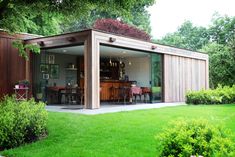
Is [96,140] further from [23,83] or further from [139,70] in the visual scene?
[139,70]

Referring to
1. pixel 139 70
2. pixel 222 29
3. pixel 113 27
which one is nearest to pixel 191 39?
pixel 222 29

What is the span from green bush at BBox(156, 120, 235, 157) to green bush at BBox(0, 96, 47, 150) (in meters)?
2.93

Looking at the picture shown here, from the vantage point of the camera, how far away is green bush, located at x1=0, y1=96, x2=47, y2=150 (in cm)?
491

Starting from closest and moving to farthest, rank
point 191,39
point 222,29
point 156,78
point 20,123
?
point 20,123 → point 156,78 → point 222,29 → point 191,39

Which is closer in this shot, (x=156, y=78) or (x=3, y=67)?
(x=3, y=67)

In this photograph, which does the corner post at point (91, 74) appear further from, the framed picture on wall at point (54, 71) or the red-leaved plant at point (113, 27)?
the red-leaved plant at point (113, 27)

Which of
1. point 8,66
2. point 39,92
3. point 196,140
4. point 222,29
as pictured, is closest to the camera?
point 196,140

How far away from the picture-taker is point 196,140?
106 inches

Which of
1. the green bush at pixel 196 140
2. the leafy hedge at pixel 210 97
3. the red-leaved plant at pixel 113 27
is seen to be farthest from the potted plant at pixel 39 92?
the red-leaved plant at pixel 113 27

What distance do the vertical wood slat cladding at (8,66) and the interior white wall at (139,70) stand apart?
7.95 m

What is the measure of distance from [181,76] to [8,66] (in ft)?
30.0

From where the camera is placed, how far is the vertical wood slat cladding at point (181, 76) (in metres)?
15.6

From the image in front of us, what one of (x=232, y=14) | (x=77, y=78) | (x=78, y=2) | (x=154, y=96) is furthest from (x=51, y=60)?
(x=232, y=14)

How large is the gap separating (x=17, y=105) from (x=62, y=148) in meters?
1.66
